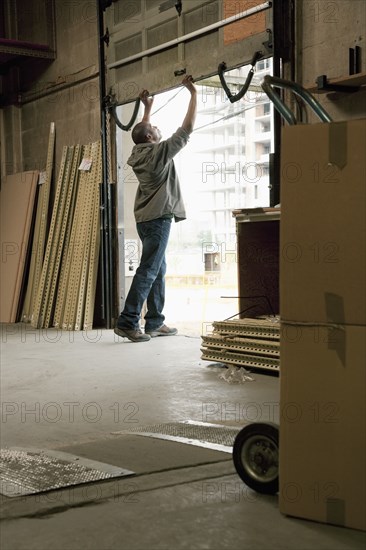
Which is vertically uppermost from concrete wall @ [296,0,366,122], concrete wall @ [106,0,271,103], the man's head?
concrete wall @ [106,0,271,103]

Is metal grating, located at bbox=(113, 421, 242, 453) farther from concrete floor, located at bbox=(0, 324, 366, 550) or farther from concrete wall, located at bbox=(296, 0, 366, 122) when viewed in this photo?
concrete wall, located at bbox=(296, 0, 366, 122)

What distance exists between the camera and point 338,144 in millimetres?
1599

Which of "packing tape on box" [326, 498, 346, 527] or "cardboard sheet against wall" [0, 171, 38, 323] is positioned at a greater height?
"cardboard sheet against wall" [0, 171, 38, 323]

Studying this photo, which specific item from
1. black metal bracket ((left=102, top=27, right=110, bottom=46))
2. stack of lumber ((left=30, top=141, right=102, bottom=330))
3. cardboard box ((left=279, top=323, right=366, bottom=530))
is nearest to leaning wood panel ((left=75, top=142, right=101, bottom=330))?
stack of lumber ((left=30, top=141, right=102, bottom=330))

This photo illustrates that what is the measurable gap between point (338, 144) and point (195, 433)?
4.70ft

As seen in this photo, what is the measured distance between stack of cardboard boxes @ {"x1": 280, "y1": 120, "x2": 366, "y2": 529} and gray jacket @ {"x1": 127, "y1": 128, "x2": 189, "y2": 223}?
3858mm

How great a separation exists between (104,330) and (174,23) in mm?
2802

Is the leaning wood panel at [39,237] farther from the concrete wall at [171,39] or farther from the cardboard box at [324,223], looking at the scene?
the cardboard box at [324,223]

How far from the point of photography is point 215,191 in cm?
1426

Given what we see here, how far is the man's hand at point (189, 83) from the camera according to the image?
5.39m

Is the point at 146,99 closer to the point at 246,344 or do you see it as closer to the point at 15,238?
the point at 15,238

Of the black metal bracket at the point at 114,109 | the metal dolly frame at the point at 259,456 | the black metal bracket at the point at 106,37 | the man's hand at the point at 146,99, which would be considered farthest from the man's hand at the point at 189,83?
the metal dolly frame at the point at 259,456

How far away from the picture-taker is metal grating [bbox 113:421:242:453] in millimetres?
2465

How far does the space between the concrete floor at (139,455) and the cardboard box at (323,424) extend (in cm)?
6
